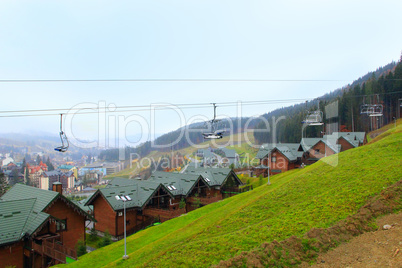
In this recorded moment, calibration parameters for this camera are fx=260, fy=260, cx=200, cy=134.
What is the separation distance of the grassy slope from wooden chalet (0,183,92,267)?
10.6 ft

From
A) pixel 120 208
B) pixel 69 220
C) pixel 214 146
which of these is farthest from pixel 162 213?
pixel 214 146

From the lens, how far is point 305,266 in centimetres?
945

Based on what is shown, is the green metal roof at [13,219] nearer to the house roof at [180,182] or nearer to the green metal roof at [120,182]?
the green metal roof at [120,182]

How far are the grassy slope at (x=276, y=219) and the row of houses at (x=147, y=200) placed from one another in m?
7.61

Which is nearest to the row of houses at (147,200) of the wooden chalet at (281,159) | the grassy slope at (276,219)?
the grassy slope at (276,219)

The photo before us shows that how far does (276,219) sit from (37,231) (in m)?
18.7

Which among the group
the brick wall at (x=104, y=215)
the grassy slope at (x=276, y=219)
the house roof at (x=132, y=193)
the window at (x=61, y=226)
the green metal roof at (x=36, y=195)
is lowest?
the brick wall at (x=104, y=215)

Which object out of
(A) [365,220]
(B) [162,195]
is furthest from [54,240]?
(A) [365,220]

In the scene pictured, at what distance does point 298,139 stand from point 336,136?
2979 cm

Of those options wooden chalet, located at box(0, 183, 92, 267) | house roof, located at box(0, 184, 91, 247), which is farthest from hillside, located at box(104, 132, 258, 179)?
house roof, located at box(0, 184, 91, 247)

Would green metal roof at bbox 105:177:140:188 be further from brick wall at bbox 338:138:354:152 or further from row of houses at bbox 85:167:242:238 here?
brick wall at bbox 338:138:354:152

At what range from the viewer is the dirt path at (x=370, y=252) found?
9.13m

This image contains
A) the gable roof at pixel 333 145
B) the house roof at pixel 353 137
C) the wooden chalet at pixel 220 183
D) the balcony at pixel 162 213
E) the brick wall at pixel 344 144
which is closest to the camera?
the balcony at pixel 162 213

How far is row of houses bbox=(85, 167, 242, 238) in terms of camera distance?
31812 millimetres
